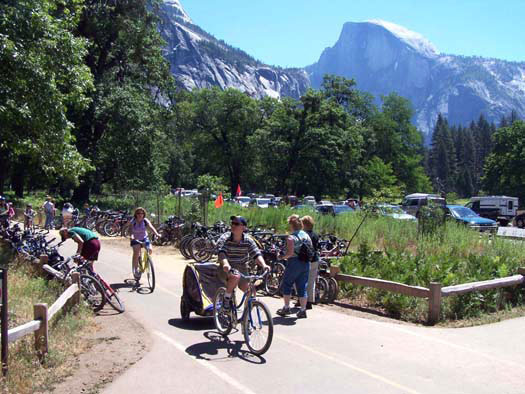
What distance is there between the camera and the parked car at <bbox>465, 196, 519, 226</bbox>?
39.4 metres

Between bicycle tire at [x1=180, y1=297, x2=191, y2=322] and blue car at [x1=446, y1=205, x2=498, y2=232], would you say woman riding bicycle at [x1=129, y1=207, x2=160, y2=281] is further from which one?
blue car at [x1=446, y1=205, x2=498, y2=232]

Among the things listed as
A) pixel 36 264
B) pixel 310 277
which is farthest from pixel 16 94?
pixel 310 277

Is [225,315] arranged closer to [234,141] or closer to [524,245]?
[524,245]

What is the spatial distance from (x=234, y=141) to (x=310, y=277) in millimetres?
53385

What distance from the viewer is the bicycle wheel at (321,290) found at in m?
10.8

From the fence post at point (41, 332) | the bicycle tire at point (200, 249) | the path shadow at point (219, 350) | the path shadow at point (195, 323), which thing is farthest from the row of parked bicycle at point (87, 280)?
the bicycle tire at point (200, 249)

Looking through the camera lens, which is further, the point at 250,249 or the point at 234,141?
the point at 234,141

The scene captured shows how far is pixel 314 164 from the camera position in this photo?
53.5 meters

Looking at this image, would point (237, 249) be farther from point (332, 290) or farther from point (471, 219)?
point (471, 219)

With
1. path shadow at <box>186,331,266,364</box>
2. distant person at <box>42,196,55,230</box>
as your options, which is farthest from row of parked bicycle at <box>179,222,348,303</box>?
distant person at <box>42,196,55,230</box>

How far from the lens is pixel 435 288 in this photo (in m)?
8.88

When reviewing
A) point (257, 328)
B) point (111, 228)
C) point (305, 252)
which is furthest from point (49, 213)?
point (257, 328)

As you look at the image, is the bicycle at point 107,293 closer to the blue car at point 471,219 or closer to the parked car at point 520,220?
the blue car at point 471,219

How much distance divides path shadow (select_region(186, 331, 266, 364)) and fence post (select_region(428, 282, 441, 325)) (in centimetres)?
347
